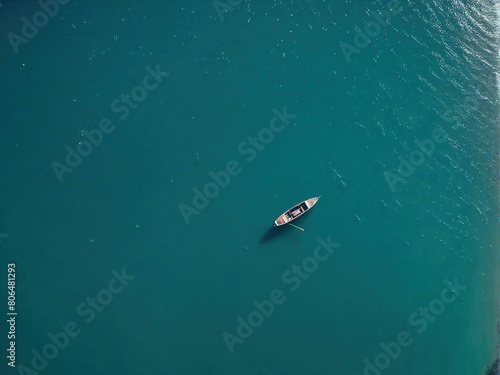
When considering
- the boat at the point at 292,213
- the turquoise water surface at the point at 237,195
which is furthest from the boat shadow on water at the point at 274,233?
the boat at the point at 292,213

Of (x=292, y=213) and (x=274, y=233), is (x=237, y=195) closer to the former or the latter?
(x=274, y=233)

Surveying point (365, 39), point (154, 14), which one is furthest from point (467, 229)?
point (154, 14)

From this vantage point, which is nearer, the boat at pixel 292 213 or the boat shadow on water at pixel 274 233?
the boat at pixel 292 213

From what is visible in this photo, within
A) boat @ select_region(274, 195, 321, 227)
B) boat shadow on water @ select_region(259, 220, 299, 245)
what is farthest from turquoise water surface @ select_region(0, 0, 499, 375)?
boat @ select_region(274, 195, 321, 227)

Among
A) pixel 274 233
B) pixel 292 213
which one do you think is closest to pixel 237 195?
pixel 274 233

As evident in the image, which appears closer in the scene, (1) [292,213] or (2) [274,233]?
(1) [292,213]

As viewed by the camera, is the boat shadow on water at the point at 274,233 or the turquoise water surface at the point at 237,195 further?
the boat shadow on water at the point at 274,233

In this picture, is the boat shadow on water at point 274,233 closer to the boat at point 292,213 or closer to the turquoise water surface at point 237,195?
the turquoise water surface at point 237,195

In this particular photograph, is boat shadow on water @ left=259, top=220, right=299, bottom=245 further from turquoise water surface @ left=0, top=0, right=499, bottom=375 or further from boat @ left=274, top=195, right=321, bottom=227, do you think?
boat @ left=274, top=195, right=321, bottom=227

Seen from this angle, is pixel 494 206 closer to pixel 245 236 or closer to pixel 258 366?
pixel 245 236
